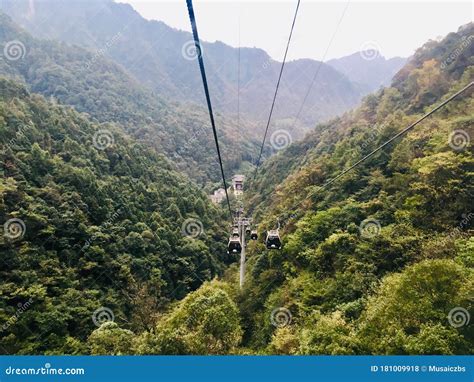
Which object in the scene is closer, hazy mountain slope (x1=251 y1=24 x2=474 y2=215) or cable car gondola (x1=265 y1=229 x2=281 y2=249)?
cable car gondola (x1=265 y1=229 x2=281 y2=249)

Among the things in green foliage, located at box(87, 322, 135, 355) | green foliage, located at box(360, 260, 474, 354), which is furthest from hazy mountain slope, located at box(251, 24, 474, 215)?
green foliage, located at box(87, 322, 135, 355)

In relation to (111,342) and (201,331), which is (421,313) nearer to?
(201,331)

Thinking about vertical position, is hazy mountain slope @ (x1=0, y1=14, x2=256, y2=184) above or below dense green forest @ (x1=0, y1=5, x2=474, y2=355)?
above

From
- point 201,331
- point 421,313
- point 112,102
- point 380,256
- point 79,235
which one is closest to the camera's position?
point 421,313

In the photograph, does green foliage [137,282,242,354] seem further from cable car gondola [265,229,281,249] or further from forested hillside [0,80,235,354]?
forested hillside [0,80,235,354]

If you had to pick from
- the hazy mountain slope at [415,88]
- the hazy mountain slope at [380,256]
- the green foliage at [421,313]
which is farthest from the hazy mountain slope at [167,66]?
the green foliage at [421,313]

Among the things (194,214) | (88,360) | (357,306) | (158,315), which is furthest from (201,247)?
(88,360)

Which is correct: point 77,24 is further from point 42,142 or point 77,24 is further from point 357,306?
point 357,306

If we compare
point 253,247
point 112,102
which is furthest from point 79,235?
point 112,102
